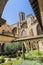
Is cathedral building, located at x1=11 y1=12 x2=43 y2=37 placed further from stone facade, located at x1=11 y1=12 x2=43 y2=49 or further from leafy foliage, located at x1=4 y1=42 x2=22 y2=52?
leafy foliage, located at x1=4 y1=42 x2=22 y2=52

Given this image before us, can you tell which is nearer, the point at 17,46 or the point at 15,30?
the point at 17,46

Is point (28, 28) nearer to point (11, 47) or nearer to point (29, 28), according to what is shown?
point (29, 28)

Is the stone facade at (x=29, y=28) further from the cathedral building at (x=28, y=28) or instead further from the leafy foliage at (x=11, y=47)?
the leafy foliage at (x=11, y=47)

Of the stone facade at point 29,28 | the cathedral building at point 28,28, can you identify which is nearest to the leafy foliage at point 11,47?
the stone facade at point 29,28

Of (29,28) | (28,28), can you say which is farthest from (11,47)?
(28,28)

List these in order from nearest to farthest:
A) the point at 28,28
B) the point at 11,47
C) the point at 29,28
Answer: the point at 11,47, the point at 29,28, the point at 28,28

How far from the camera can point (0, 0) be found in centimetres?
139

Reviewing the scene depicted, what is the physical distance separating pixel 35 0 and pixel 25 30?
33.0 m

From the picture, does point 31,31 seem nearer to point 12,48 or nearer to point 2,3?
point 12,48

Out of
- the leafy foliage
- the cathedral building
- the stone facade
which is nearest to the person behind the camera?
the leafy foliage

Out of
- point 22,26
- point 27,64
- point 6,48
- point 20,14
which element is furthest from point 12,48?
point 20,14

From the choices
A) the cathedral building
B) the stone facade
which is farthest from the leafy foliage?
the cathedral building

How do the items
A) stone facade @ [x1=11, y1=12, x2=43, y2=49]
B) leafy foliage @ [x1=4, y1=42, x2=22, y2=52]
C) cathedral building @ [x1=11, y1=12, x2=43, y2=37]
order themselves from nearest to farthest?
leafy foliage @ [x1=4, y1=42, x2=22, y2=52]
stone facade @ [x1=11, y1=12, x2=43, y2=49]
cathedral building @ [x1=11, y1=12, x2=43, y2=37]

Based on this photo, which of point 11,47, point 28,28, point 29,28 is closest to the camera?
point 11,47
